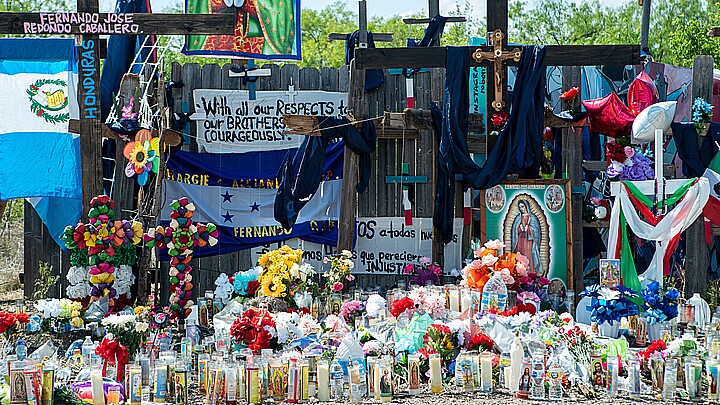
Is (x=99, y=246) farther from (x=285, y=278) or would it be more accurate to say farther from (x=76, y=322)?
(x=285, y=278)

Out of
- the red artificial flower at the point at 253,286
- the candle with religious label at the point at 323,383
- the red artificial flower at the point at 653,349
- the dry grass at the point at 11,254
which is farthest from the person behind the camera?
the dry grass at the point at 11,254

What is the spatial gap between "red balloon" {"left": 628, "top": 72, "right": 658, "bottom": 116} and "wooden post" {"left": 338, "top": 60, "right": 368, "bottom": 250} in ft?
9.95

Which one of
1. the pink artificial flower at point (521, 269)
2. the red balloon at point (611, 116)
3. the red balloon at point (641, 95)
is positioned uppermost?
the red balloon at point (641, 95)

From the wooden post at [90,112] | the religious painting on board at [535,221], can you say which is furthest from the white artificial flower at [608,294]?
the wooden post at [90,112]

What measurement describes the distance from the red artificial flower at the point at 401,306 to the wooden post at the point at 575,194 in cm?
261

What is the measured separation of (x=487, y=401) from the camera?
7.23 metres

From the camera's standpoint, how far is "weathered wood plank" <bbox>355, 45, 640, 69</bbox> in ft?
34.8

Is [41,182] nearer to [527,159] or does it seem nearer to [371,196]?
[371,196]

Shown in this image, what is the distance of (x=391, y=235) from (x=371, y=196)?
538 mm

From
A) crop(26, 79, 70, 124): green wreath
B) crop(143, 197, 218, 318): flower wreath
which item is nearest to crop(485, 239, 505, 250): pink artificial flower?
crop(143, 197, 218, 318): flower wreath

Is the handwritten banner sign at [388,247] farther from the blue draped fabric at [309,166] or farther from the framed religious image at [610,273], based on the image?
the framed religious image at [610,273]

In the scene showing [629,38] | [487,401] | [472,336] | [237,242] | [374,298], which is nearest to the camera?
[487,401]

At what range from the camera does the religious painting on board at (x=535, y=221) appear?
1082 centimetres

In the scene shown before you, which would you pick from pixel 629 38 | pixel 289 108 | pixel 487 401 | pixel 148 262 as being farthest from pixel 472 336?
pixel 629 38
